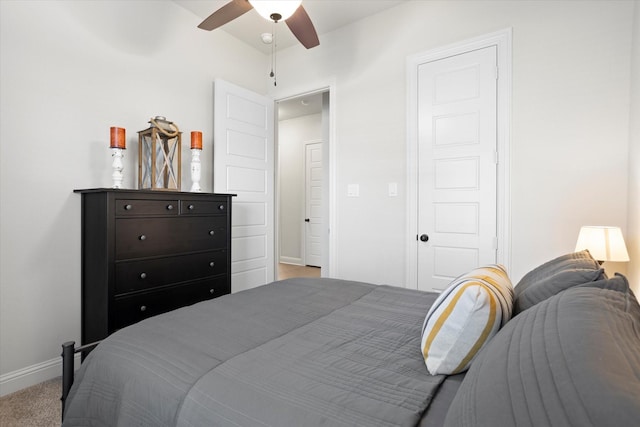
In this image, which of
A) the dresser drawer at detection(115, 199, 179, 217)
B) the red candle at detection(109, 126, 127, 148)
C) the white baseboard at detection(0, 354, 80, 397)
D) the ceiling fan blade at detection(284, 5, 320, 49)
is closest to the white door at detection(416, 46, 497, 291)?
the ceiling fan blade at detection(284, 5, 320, 49)

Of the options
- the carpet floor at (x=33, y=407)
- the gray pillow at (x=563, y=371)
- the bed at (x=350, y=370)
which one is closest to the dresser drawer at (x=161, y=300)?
the carpet floor at (x=33, y=407)

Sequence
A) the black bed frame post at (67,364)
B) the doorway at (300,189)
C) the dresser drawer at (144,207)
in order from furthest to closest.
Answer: the doorway at (300,189) → the dresser drawer at (144,207) → the black bed frame post at (67,364)

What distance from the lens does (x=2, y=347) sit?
2.09 metres

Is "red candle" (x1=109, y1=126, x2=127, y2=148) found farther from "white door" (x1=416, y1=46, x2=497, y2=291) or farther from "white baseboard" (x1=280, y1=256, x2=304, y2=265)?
"white baseboard" (x1=280, y1=256, x2=304, y2=265)

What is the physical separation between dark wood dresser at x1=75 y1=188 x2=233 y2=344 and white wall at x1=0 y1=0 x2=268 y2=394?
18cm

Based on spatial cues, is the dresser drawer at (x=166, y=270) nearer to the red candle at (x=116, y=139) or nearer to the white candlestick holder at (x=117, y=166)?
the white candlestick holder at (x=117, y=166)

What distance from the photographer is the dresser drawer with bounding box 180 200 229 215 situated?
2.53 meters

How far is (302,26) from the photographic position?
2.21 metres

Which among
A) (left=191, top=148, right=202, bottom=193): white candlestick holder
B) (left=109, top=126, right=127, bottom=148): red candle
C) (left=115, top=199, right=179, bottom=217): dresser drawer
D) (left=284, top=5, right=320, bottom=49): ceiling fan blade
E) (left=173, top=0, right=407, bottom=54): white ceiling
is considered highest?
(left=173, top=0, right=407, bottom=54): white ceiling

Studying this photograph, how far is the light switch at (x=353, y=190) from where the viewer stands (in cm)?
337

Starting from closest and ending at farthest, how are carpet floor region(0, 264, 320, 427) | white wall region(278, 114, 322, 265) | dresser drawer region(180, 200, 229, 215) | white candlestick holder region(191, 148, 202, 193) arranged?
carpet floor region(0, 264, 320, 427) → dresser drawer region(180, 200, 229, 215) → white candlestick holder region(191, 148, 202, 193) → white wall region(278, 114, 322, 265)

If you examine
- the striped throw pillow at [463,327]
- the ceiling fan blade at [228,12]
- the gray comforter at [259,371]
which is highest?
the ceiling fan blade at [228,12]

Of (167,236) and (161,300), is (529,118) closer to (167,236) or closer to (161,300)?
(167,236)

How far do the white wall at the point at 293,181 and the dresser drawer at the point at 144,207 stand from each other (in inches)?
157
